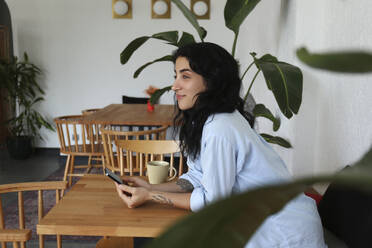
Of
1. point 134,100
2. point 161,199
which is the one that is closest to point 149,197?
point 161,199

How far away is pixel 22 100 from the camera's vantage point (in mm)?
5805

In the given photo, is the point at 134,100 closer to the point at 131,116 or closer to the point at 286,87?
the point at 131,116

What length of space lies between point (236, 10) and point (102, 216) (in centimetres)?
157

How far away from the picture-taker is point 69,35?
606 centimetres

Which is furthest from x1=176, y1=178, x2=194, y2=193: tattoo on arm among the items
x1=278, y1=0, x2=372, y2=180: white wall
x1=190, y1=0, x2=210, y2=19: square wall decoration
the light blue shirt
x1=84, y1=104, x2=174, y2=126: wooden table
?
x1=190, y1=0, x2=210, y2=19: square wall decoration

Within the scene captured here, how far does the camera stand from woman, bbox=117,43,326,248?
4.28 ft

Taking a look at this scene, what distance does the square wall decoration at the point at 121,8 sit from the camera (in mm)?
5859

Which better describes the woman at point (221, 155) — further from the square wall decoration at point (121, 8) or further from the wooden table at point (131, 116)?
the square wall decoration at point (121, 8)

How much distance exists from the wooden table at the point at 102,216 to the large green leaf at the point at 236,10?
134 centimetres

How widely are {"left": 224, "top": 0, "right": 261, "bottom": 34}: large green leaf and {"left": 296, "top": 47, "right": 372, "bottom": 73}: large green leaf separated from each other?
2166mm

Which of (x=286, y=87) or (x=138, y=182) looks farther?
(x=286, y=87)

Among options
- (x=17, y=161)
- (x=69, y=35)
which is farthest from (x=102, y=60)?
(x=17, y=161)

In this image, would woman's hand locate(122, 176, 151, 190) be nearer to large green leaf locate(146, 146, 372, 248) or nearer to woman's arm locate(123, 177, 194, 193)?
woman's arm locate(123, 177, 194, 193)

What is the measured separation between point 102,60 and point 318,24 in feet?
14.3
